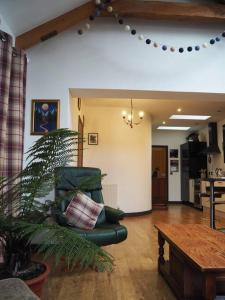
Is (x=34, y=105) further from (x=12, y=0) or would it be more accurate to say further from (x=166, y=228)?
(x=166, y=228)

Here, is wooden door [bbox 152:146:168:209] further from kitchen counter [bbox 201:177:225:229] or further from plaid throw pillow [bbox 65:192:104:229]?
plaid throw pillow [bbox 65:192:104:229]

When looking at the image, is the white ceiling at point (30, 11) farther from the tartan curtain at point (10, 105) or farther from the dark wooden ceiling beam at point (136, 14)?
the tartan curtain at point (10, 105)

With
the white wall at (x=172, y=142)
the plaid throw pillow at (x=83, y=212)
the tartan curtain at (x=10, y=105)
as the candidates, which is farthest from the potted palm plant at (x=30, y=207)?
the white wall at (x=172, y=142)

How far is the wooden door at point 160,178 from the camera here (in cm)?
775

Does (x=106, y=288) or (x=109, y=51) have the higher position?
(x=109, y=51)

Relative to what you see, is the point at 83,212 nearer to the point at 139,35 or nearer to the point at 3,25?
the point at 3,25

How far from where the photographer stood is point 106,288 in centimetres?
221

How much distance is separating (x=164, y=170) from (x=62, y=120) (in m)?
5.81

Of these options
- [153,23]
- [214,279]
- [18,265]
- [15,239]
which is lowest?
[214,279]

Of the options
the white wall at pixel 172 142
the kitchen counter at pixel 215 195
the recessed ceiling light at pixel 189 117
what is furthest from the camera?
the white wall at pixel 172 142

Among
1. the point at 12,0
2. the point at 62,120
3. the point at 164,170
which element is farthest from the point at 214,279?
the point at 164,170

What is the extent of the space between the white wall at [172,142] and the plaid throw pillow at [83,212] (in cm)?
615

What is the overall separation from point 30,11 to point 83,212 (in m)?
2.28

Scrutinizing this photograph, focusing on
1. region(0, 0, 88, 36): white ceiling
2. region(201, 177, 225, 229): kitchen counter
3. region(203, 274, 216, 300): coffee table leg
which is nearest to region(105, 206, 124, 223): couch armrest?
region(203, 274, 216, 300): coffee table leg
